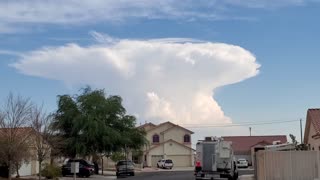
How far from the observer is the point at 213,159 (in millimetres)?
36688

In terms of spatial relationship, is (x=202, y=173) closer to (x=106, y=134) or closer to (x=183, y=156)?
(x=106, y=134)

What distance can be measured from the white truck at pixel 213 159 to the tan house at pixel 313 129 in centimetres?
545

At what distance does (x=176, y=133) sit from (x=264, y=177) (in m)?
77.9

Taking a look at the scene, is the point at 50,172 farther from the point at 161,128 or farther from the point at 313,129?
the point at 161,128

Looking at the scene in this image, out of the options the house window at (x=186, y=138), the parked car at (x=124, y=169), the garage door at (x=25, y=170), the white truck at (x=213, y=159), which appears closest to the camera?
the white truck at (x=213, y=159)

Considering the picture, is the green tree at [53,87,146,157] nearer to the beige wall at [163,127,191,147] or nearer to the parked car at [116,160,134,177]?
the parked car at [116,160,134,177]

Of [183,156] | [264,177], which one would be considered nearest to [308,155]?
[264,177]

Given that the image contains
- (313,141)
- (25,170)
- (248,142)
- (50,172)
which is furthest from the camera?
(248,142)

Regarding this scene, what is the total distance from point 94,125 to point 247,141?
54.5 m

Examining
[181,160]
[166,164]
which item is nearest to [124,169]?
[166,164]

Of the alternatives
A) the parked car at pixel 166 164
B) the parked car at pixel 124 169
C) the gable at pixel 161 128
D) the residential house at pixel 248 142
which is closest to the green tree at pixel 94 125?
the parked car at pixel 124 169

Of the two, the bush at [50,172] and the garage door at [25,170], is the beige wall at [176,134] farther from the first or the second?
the bush at [50,172]

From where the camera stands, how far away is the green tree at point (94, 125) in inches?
2365

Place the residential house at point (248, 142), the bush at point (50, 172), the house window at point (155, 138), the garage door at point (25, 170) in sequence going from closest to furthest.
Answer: the bush at point (50, 172) → the garage door at point (25, 170) → the residential house at point (248, 142) → the house window at point (155, 138)
